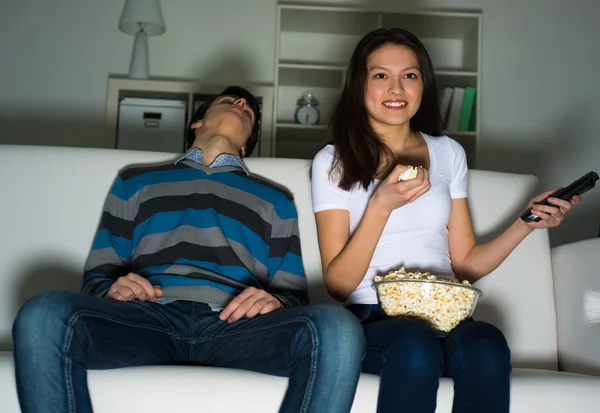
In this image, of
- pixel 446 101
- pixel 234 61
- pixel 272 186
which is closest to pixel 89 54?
pixel 234 61

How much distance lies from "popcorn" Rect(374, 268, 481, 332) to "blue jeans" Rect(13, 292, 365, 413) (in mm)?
156

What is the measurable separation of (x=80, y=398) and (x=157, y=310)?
0.28 metres

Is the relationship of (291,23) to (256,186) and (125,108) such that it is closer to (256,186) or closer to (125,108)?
(125,108)

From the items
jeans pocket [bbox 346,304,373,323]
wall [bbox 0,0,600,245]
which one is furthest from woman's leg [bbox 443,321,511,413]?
wall [bbox 0,0,600,245]

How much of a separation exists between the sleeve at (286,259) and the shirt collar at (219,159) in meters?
0.14

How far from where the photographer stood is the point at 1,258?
175 cm

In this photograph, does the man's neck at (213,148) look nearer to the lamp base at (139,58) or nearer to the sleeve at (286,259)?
the sleeve at (286,259)

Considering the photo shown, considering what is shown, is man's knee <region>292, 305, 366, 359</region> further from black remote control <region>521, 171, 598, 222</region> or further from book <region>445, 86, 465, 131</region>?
book <region>445, 86, 465, 131</region>

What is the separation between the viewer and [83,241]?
179cm

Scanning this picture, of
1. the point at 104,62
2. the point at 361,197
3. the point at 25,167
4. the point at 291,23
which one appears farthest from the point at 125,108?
the point at 361,197

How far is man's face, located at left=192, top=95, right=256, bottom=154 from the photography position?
186cm

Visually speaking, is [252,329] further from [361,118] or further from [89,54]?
[89,54]

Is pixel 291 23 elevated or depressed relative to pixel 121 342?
elevated

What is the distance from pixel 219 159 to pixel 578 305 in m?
0.90
